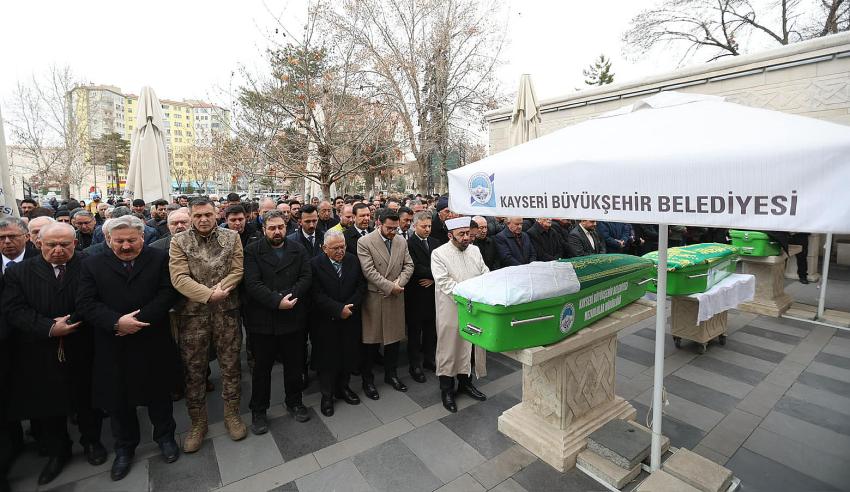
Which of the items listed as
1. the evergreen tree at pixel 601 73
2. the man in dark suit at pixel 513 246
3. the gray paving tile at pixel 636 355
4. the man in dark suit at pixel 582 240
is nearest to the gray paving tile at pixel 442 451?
the man in dark suit at pixel 513 246

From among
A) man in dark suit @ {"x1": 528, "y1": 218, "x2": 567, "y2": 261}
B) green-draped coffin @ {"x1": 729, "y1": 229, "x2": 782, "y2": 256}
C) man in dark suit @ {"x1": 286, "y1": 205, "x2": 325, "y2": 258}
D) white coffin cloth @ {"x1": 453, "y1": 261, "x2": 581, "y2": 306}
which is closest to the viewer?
white coffin cloth @ {"x1": 453, "y1": 261, "x2": 581, "y2": 306}

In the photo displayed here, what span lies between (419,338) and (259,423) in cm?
187

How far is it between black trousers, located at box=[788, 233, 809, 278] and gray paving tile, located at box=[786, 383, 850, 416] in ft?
17.7

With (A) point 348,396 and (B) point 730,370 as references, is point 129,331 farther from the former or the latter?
(B) point 730,370

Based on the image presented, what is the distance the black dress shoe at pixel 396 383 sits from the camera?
4133 millimetres

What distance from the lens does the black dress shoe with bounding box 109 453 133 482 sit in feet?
9.29

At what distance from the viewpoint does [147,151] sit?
22.6 ft

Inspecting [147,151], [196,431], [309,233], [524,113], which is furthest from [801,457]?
[147,151]

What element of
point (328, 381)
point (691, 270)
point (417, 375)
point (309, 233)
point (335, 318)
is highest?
point (309, 233)

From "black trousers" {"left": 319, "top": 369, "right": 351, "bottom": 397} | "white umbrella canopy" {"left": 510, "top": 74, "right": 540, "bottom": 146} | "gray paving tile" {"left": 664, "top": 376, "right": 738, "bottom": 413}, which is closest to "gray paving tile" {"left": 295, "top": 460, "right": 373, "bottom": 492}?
"black trousers" {"left": 319, "top": 369, "right": 351, "bottom": 397}

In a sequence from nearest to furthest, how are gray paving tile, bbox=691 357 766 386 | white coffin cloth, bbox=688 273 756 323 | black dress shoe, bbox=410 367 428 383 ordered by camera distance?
gray paving tile, bbox=691 357 766 386 < black dress shoe, bbox=410 367 428 383 < white coffin cloth, bbox=688 273 756 323

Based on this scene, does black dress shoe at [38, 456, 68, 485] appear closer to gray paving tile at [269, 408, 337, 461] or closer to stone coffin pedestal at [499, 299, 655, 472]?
gray paving tile at [269, 408, 337, 461]

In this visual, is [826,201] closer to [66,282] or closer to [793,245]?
[66,282]

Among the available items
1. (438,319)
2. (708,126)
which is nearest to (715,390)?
(438,319)
